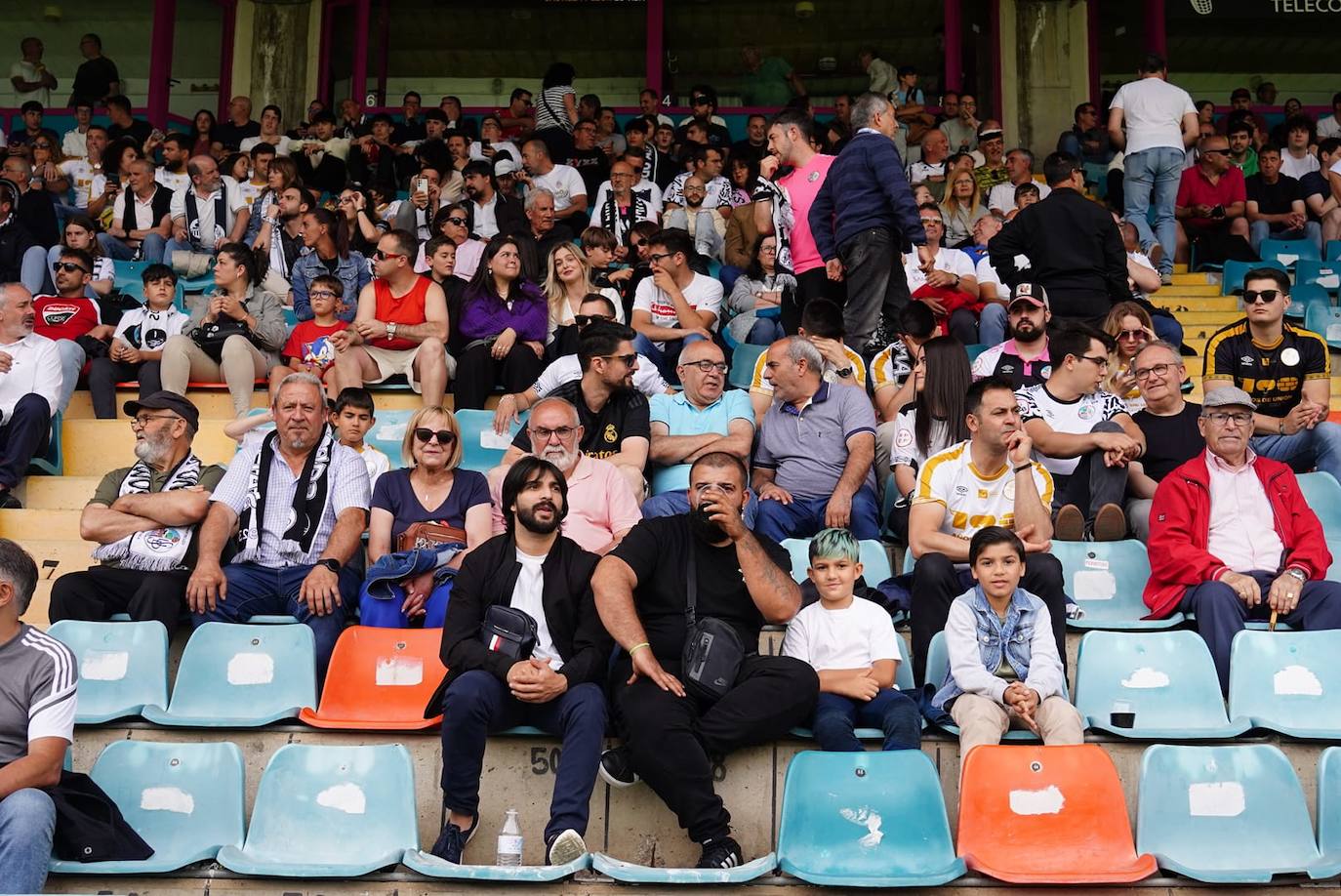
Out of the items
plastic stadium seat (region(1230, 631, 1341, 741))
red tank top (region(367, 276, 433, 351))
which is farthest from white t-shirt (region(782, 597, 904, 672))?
red tank top (region(367, 276, 433, 351))

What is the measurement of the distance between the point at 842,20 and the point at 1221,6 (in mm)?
5123

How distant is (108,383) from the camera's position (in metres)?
7.14

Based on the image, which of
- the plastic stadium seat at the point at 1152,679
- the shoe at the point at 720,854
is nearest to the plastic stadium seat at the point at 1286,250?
the plastic stadium seat at the point at 1152,679

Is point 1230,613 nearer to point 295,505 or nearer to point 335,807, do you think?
point 335,807

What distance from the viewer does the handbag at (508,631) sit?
165 inches

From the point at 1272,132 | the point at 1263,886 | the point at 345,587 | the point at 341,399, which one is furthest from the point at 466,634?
the point at 1272,132

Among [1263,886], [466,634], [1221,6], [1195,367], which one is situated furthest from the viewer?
[1221,6]

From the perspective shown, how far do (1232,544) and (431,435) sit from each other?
111 inches

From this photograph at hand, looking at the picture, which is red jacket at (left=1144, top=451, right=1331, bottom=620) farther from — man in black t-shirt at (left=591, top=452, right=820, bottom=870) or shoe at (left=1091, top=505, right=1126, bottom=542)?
man in black t-shirt at (left=591, top=452, right=820, bottom=870)

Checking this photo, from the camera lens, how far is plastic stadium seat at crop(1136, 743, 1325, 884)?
3930mm

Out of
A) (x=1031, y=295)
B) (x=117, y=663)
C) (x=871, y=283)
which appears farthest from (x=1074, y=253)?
(x=117, y=663)

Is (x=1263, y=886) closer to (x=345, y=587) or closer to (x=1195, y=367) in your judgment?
(x=345, y=587)

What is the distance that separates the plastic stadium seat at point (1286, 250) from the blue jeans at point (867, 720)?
267 inches

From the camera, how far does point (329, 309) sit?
7246 mm
